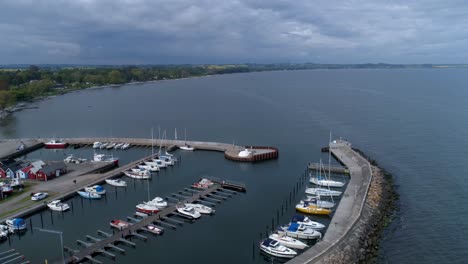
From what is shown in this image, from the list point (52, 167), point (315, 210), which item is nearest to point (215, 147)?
point (52, 167)

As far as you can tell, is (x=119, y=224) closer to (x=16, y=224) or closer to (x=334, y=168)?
(x=16, y=224)

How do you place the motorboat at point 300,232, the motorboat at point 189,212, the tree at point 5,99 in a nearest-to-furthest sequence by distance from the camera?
the motorboat at point 300,232, the motorboat at point 189,212, the tree at point 5,99

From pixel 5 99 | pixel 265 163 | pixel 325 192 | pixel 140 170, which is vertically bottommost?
pixel 325 192

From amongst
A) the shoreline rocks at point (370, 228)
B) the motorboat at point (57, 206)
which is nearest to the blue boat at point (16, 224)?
the motorboat at point (57, 206)

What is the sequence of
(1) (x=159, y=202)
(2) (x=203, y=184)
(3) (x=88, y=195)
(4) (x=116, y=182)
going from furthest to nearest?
(4) (x=116, y=182), (2) (x=203, y=184), (3) (x=88, y=195), (1) (x=159, y=202)

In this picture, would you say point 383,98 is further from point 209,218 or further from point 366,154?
point 209,218

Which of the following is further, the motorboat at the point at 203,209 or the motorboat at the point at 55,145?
the motorboat at the point at 55,145

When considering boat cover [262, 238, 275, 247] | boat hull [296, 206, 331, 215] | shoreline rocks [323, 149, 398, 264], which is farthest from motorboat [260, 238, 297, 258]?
boat hull [296, 206, 331, 215]

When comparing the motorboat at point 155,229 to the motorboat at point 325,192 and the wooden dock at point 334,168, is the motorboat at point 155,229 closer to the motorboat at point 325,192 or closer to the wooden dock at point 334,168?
the motorboat at point 325,192
